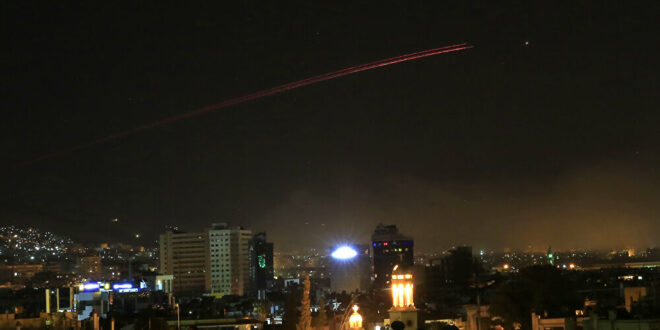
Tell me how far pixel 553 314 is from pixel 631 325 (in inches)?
223

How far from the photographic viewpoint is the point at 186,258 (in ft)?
524

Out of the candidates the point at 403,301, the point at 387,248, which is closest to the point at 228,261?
the point at 387,248

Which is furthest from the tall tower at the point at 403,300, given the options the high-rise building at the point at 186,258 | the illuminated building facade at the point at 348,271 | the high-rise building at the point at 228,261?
the high-rise building at the point at 186,258

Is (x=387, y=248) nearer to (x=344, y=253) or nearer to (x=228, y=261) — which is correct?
(x=344, y=253)

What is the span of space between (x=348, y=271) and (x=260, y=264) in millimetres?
37231

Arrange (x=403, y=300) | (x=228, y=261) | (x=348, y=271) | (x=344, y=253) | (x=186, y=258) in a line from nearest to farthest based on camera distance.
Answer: (x=403, y=300)
(x=344, y=253)
(x=348, y=271)
(x=228, y=261)
(x=186, y=258)

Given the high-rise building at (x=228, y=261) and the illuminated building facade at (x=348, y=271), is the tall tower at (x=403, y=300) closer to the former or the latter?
the illuminated building facade at (x=348, y=271)

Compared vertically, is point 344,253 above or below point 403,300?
above

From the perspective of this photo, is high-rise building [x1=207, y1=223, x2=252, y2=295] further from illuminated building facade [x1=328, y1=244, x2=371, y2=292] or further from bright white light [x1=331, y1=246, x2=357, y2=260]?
bright white light [x1=331, y1=246, x2=357, y2=260]

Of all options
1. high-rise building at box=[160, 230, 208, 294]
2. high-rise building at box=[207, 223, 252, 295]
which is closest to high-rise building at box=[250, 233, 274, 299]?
high-rise building at box=[207, 223, 252, 295]

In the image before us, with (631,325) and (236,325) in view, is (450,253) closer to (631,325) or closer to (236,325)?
(236,325)

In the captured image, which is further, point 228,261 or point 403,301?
point 228,261

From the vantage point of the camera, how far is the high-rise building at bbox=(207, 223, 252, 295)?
153625 millimetres

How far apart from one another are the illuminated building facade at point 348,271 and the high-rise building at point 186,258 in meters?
33.2
